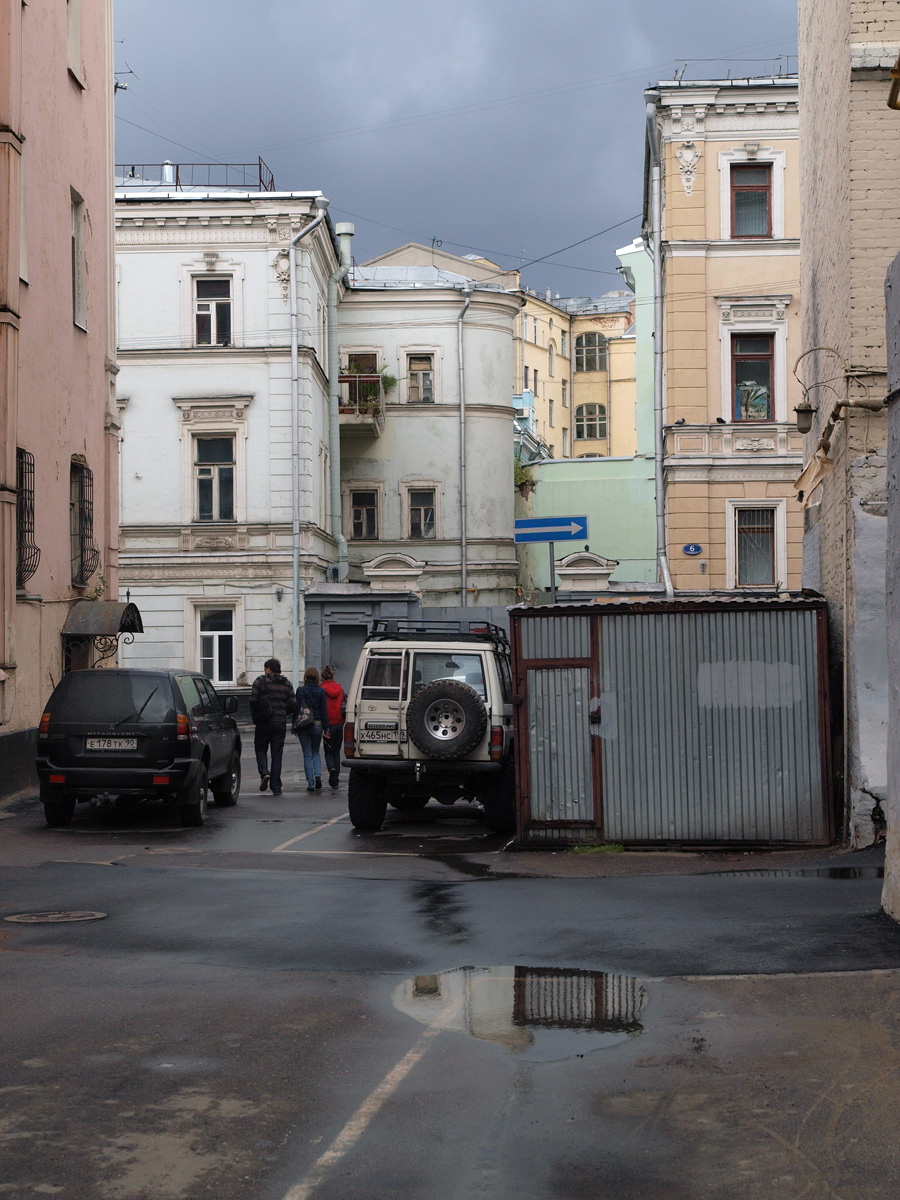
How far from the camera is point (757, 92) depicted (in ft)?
98.3

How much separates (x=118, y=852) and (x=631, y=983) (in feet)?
23.4

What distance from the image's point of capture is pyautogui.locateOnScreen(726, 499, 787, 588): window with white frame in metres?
30.4

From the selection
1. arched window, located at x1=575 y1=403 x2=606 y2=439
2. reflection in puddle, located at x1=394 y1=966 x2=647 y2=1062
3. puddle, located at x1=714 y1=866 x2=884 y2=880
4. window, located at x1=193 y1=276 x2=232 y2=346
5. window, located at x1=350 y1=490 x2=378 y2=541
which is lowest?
puddle, located at x1=714 y1=866 x2=884 y2=880

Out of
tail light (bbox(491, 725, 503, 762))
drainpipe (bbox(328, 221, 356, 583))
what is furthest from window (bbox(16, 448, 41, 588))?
drainpipe (bbox(328, 221, 356, 583))

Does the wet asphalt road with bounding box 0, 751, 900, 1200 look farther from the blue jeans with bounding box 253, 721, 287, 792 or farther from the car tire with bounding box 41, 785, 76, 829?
the blue jeans with bounding box 253, 721, 287, 792

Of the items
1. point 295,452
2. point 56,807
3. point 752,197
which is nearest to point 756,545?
point 752,197

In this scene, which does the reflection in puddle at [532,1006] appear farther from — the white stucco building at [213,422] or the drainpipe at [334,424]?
the drainpipe at [334,424]

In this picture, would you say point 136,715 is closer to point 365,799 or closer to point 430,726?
point 365,799

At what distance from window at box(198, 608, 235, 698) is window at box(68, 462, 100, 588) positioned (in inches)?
473

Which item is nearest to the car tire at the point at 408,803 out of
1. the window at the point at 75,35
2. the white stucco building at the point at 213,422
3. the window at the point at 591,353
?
the window at the point at 75,35

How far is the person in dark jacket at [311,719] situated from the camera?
1920 centimetres

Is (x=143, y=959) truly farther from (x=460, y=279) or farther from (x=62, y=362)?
(x=460, y=279)

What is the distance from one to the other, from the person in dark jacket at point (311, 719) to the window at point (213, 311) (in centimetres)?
1742

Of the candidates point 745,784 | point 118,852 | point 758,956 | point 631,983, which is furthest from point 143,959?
point 745,784
